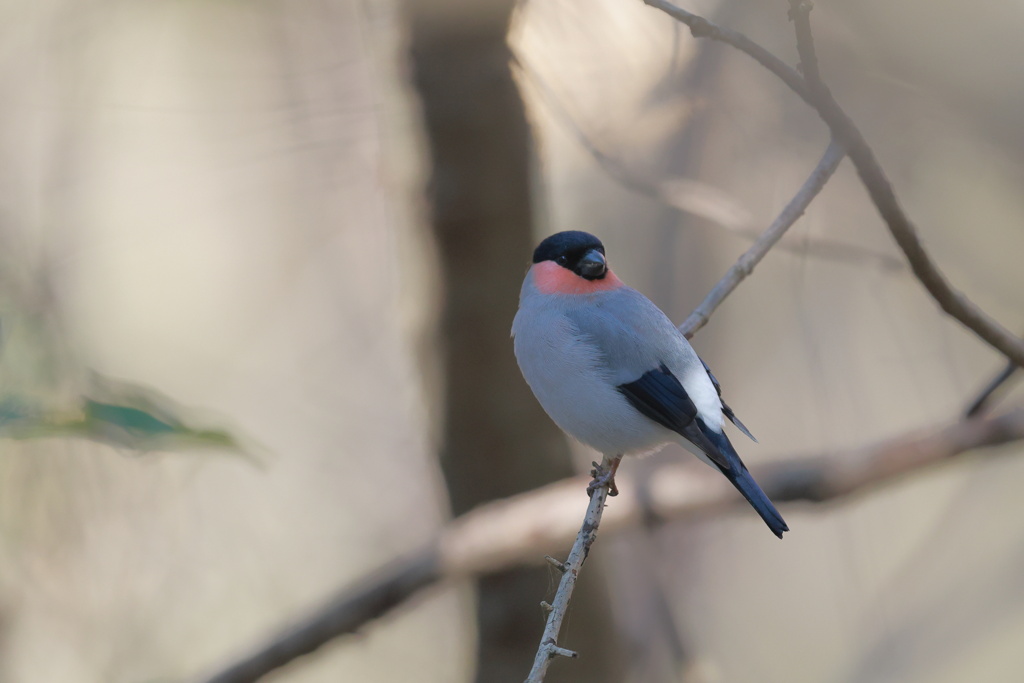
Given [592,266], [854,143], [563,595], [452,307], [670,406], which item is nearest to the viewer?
[854,143]

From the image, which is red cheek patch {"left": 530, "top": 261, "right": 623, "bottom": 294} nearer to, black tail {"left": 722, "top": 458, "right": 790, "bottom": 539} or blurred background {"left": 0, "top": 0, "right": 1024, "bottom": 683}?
blurred background {"left": 0, "top": 0, "right": 1024, "bottom": 683}

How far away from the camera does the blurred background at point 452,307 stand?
3.29 metres

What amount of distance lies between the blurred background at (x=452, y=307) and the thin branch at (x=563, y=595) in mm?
667

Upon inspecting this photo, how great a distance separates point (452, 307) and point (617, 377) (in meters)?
1.11

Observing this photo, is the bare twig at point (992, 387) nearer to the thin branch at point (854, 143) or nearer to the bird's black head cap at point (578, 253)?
the thin branch at point (854, 143)

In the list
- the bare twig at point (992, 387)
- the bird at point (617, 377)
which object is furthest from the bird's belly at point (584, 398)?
A: the bare twig at point (992, 387)

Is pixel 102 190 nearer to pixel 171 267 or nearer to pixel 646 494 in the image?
pixel 171 267

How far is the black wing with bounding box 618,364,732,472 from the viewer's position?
2.29 meters

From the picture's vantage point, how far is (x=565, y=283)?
2.66m

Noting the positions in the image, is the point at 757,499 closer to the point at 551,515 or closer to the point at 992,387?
the point at 992,387

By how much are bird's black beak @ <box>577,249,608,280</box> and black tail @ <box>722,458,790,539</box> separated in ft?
2.34

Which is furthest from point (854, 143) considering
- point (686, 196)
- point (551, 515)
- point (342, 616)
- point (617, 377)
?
point (342, 616)

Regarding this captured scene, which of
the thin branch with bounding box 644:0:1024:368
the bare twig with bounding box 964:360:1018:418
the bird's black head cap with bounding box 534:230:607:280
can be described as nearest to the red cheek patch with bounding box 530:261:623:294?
the bird's black head cap with bounding box 534:230:607:280

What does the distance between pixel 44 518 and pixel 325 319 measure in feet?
9.15
